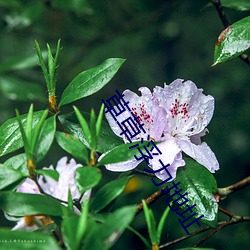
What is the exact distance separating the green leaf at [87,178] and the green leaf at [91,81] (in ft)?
0.87

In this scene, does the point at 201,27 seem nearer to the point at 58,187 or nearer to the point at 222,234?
the point at 222,234

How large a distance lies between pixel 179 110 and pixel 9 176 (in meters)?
0.36

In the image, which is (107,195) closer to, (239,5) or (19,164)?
(19,164)

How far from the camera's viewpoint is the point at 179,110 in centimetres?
121

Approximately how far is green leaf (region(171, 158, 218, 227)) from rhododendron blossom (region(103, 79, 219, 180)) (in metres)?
0.02

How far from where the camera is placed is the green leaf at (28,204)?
0.95 metres

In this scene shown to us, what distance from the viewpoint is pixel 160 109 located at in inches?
45.9

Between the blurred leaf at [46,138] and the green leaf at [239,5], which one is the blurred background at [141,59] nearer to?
the green leaf at [239,5]

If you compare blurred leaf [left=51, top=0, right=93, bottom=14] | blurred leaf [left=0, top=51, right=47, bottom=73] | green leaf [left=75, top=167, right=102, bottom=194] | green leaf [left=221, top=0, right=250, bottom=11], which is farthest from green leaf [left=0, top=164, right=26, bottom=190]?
blurred leaf [left=51, top=0, right=93, bottom=14]

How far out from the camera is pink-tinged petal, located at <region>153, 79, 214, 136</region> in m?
1.19

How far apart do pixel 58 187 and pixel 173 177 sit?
26 centimetres

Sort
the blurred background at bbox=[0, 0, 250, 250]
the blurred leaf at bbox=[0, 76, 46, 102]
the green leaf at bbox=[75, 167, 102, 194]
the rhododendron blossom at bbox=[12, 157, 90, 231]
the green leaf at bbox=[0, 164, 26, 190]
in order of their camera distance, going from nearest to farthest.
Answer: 1. the green leaf at bbox=[75, 167, 102, 194]
2. the green leaf at bbox=[0, 164, 26, 190]
3. the rhododendron blossom at bbox=[12, 157, 90, 231]
4. the blurred leaf at bbox=[0, 76, 46, 102]
5. the blurred background at bbox=[0, 0, 250, 250]

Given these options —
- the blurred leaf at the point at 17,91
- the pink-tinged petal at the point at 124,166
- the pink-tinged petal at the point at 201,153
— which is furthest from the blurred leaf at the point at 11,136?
the blurred leaf at the point at 17,91

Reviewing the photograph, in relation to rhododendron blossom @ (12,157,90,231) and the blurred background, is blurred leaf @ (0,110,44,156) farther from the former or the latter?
the blurred background
